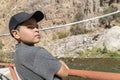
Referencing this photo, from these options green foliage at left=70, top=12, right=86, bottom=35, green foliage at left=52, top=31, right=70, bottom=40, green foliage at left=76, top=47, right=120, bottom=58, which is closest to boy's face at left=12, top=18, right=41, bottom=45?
green foliage at left=76, top=47, right=120, bottom=58

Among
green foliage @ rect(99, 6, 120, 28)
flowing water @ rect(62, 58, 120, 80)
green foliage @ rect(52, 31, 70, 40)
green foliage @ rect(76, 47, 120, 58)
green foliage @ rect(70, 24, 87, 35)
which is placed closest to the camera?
flowing water @ rect(62, 58, 120, 80)

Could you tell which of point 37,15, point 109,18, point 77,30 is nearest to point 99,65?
point 37,15

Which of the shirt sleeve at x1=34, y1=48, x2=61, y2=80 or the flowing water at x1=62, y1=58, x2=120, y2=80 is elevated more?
the shirt sleeve at x1=34, y1=48, x2=61, y2=80

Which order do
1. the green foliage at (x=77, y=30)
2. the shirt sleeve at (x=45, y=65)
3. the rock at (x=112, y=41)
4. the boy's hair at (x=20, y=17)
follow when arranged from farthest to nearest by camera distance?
the green foliage at (x=77, y=30)
the rock at (x=112, y=41)
the boy's hair at (x=20, y=17)
the shirt sleeve at (x=45, y=65)

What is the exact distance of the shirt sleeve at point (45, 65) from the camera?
2.67 m

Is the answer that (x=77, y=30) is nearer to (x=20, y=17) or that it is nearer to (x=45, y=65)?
(x=20, y=17)

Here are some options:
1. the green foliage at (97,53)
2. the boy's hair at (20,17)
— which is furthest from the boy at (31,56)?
the green foliage at (97,53)

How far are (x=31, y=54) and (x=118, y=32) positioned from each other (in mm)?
9386

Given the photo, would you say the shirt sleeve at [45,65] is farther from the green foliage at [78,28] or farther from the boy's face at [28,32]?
the green foliage at [78,28]

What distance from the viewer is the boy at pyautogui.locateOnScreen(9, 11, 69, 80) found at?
106 inches

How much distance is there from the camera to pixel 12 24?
292 cm

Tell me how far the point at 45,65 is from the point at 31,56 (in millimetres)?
123

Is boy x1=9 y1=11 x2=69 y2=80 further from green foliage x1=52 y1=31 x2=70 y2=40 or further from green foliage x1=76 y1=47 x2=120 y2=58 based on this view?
green foliage x1=52 y1=31 x2=70 y2=40

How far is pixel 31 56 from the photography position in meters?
2.72
